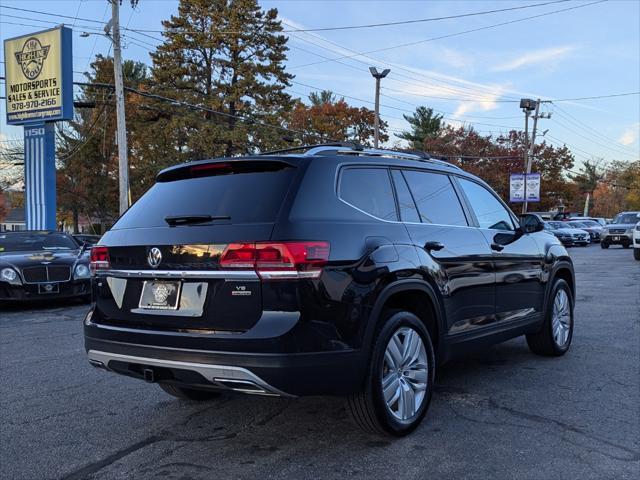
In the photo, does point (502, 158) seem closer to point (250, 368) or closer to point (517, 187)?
point (517, 187)

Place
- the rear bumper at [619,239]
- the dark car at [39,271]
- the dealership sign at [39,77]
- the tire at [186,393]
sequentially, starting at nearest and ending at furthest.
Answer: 1. the tire at [186,393]
2. the dark car at [39,271]
3. the dealership sign at [39,77]
4. the rear bumper at [619,239]

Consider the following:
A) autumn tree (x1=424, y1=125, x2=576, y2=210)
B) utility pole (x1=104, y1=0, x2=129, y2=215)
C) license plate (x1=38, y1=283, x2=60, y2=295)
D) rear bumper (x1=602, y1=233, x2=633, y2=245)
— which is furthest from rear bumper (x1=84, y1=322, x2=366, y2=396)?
autumn tree (x1=424, y1=125, x2=576, y2=210)

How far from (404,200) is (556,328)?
2828 millimetres

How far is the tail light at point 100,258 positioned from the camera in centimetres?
388

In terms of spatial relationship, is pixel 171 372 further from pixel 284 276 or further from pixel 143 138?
pixel 143 138

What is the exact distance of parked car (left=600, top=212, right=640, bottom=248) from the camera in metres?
28.9

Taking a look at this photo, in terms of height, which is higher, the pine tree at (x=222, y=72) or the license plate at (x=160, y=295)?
the pine tree at (x=222, y=72)

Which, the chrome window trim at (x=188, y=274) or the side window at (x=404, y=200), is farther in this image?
the side window at (x=404, y=200)

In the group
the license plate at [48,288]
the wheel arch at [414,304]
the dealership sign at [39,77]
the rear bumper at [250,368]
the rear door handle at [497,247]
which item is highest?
the dealership sign at [39,77]

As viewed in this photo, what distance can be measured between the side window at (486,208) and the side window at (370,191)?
47.4 inches

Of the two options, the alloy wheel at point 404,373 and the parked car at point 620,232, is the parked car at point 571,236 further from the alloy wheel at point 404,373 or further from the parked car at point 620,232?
the alloy wheel at point 404,373

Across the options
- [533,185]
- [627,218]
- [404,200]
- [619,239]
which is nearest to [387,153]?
[404,200]

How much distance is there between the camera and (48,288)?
33.2 feet

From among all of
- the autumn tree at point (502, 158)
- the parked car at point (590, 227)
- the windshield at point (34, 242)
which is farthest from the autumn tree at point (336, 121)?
the windshield at point (34, 242)
